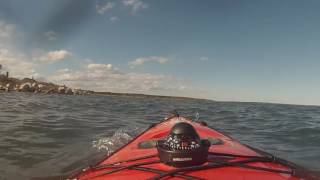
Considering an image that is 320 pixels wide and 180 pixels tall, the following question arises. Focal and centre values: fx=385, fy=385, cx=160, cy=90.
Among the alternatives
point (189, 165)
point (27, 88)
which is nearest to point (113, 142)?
point (189, 165)

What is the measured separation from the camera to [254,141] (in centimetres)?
1441

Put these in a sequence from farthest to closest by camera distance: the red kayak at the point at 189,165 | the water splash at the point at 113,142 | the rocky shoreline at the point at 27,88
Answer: the rocky shoreline at the point at 27,88
the water splash at the point at 113,142
the red kayak at the point at 189,165

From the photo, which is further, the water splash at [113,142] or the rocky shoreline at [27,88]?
the rocky shoreline at [27,88]

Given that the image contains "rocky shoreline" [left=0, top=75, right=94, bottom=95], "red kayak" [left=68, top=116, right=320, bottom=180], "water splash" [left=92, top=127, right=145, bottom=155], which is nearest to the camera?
"red kayak" [left=68, top=116, right=320, bottom=180]

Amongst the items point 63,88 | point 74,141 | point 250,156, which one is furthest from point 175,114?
point 63,88

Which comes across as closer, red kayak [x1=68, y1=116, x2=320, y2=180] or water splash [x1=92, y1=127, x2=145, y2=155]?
red kayak [x1=68, y1=116, x2=320, y2=180]

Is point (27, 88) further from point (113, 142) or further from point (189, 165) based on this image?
point (189, 165)

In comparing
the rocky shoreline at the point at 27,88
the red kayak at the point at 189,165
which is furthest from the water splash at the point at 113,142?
the rocky shoreline at the point at 27,88

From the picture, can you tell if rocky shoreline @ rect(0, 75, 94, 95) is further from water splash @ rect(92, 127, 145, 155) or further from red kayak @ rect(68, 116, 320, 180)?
red kayak @ rect(68, 116, 320, 180)

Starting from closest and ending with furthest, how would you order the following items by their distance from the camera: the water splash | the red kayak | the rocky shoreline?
the red kayak < the water splash < the rocky shoreline

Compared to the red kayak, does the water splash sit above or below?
below

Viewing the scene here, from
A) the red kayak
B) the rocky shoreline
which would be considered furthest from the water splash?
the rocky shoreline

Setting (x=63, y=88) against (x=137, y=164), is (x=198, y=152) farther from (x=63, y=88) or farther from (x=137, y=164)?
(x=63, y=88)

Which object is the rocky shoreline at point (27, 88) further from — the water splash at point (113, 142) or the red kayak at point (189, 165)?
the red kayak at point (189, 165)
